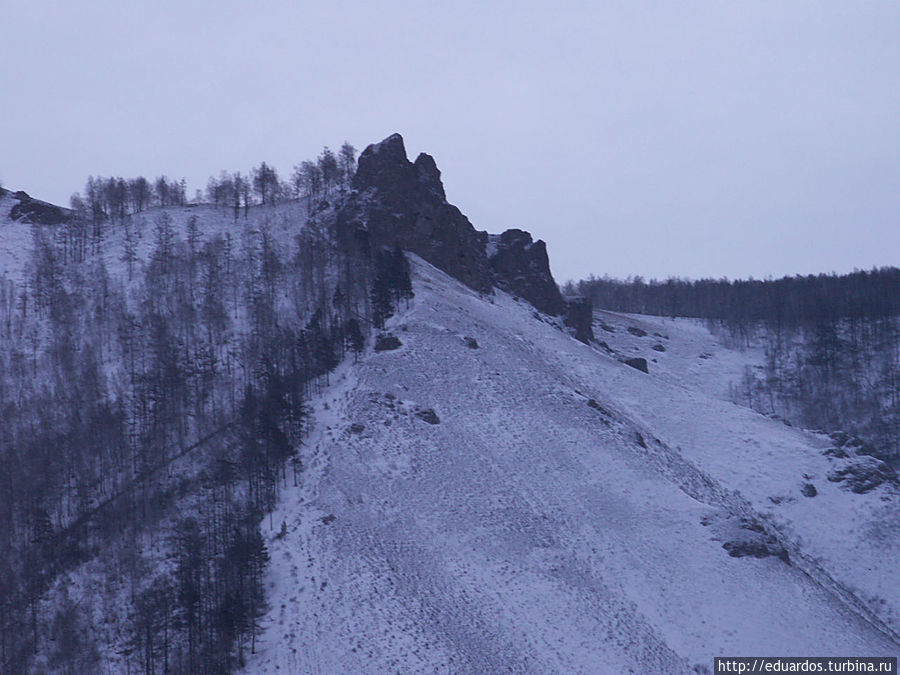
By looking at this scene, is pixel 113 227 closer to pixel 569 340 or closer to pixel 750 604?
pixel 569 340

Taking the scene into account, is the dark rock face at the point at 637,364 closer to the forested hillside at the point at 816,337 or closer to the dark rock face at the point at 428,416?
the forested hillside at the point at 816,337

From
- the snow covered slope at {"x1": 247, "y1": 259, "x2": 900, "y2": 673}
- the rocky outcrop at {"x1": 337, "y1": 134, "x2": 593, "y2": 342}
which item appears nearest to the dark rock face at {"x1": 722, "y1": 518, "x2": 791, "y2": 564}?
the snow covered slope at {"x1": 247, "y1": 259, "x2": 900, "y2": 673}

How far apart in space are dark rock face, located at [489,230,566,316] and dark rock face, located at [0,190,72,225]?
5439cm

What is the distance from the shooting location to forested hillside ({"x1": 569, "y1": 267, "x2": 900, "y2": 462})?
10400 centimetres

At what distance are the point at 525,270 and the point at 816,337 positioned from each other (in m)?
45.4

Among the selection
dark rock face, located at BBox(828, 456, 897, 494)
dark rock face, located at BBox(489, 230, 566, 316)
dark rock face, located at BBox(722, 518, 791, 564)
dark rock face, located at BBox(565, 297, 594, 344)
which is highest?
dark rock face, located at BBox(489, 230, 566, 316)

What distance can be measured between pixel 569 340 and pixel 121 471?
45.8m

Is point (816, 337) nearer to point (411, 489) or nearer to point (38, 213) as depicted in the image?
point (411, 489)

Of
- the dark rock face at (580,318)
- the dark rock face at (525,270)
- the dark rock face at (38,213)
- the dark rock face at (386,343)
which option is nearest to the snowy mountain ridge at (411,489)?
the dark rock face at (386,343)

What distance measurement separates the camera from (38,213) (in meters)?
117

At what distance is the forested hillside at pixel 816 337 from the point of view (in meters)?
104

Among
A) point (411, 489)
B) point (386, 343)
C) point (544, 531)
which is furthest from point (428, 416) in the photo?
point (544, 531)

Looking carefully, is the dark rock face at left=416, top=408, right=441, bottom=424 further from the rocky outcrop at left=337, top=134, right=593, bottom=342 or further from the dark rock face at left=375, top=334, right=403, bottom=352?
the rocky outcrop at left=337, top=134, right=593, bottom=342

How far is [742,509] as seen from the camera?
210 feet
